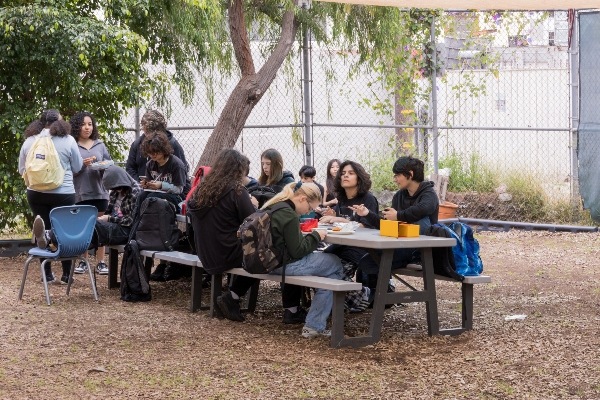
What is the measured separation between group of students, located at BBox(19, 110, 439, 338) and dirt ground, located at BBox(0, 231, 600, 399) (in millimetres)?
349

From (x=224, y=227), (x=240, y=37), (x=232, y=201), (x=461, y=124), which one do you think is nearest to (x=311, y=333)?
(x=224, y=227)

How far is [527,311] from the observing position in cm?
783

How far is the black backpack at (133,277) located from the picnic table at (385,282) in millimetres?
1951

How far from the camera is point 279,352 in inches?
255

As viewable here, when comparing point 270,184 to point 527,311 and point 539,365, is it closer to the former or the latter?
point 527,311

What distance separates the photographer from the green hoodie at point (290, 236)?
665 cm

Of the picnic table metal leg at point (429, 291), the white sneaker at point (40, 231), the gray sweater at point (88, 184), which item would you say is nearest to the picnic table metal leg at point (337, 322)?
the picnic table metal leg at point (429, 291)

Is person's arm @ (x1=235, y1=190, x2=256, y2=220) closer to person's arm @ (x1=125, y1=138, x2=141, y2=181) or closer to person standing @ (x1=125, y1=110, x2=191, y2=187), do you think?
person standing @ (x1=125, y1=110, x2=191, y2=187)

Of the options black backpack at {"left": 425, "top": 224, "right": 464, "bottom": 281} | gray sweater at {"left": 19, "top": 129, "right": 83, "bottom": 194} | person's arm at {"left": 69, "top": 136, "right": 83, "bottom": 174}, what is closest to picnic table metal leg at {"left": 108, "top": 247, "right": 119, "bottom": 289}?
gray sweater at {"left": 19, "top": 129, "right": 83, "bottom": 194}

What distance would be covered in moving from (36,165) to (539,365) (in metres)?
4.78

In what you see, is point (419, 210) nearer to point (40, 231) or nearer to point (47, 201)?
point (40, 231)

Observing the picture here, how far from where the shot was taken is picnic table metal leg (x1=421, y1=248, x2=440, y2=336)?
270 inches

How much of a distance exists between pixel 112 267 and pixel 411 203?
2889 mm

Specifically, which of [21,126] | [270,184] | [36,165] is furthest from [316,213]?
[21,126]
